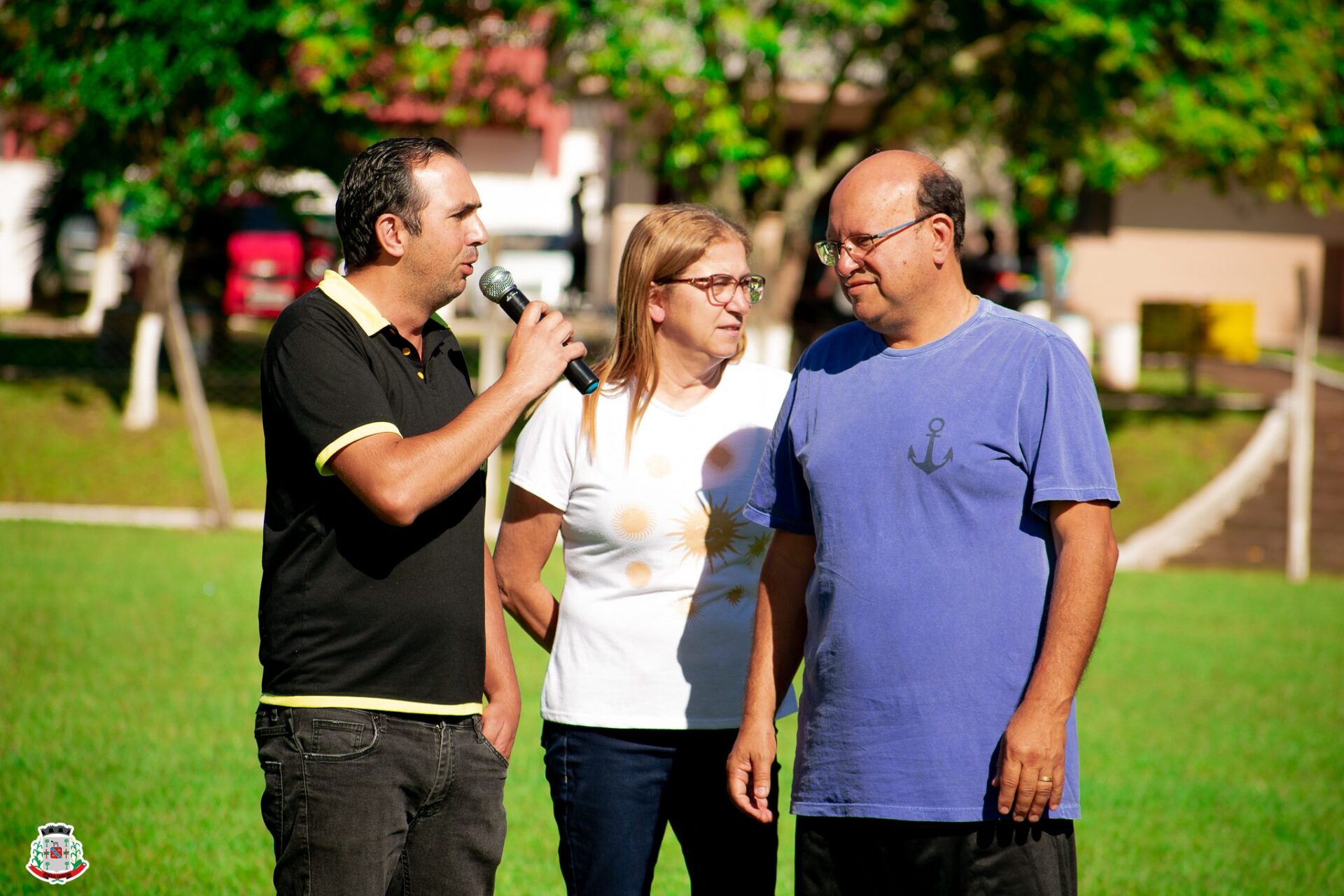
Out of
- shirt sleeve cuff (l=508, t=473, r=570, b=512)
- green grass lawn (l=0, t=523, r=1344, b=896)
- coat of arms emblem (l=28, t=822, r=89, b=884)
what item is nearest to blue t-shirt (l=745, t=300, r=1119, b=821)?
shirt sleeve cuff (l=508, t=473, r=570, b=512)

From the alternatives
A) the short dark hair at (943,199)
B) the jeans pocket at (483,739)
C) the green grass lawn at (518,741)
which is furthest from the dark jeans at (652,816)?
the green grass lawn at (518,741)

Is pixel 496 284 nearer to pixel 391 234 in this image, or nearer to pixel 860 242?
pixel 391 234

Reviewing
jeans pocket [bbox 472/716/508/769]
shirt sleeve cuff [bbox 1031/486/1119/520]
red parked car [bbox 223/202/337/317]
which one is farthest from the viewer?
red parked car [bbox 223/202/337/317]

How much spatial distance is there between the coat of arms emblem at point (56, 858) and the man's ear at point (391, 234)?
3022mm

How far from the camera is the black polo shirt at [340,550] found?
2.78m

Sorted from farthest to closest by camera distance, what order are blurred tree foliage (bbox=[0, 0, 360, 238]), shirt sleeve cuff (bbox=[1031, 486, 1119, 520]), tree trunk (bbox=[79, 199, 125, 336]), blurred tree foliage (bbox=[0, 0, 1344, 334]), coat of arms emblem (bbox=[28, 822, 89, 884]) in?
1. tree trunk (bbox=[79, 199, 125, 336])
2. blurred tree foliage (bbox=[0, 0, 360, 238])
3. blurred tree foliage (bbox=[0, 0, 1344, 334])
4. coat of arms emblem (bbox=[28, 822, 89, 884])
5. shirt sleeve cuff (bbox=[1031, 486, 1119, 520])

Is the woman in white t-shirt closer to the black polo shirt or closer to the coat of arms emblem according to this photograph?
the black polo shirt

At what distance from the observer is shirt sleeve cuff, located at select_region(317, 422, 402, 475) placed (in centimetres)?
271

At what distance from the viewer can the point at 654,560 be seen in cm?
340

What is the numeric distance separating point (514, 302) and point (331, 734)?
1.10 m

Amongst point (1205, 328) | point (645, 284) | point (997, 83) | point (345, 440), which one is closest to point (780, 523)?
point (645, 284)

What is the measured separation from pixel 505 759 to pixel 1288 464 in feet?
50.7

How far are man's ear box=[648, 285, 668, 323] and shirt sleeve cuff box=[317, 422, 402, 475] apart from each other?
3.34 ft

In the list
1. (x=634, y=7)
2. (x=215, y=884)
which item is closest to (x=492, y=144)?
(x=634, y=7)
